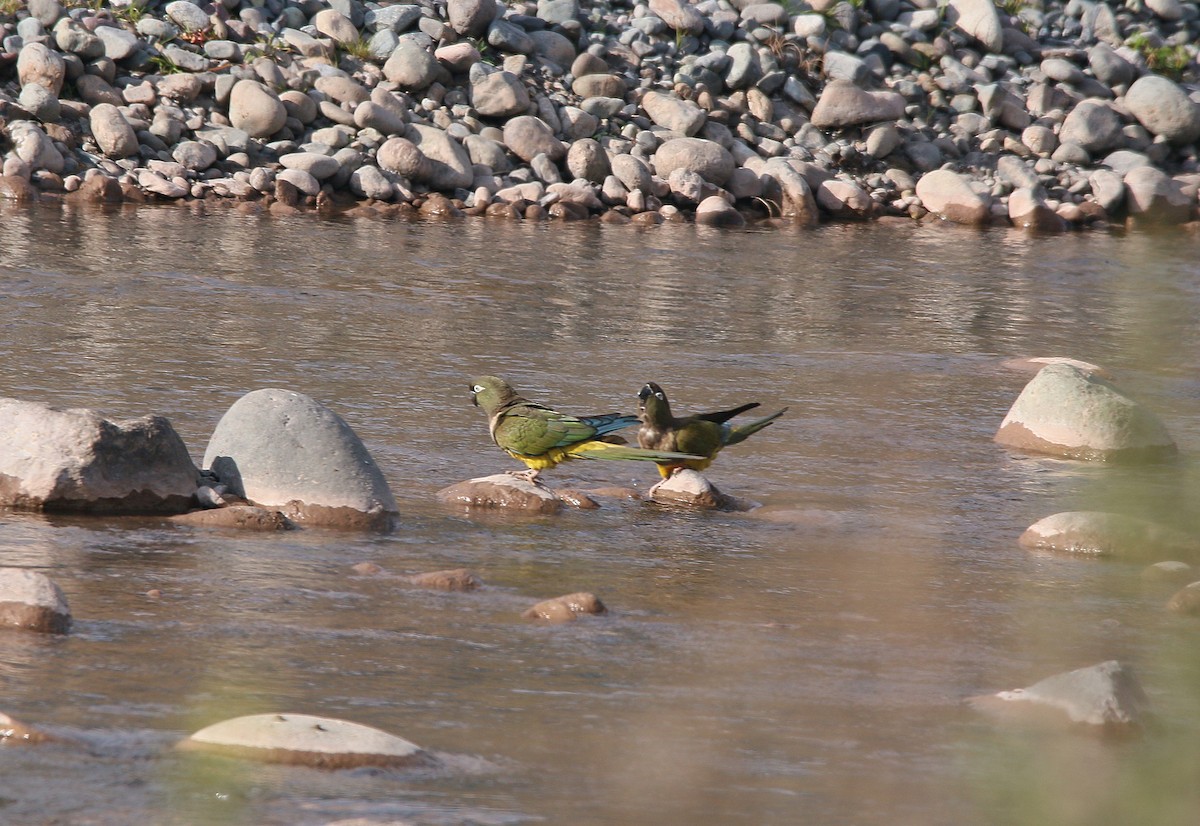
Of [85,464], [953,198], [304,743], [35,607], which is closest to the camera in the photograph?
[304,743]

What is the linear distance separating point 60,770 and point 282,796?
511 millimetres

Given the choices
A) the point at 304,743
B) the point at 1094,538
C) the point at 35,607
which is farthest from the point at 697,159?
the point at 304,743

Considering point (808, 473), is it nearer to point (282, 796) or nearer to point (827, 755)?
point (827, 755)

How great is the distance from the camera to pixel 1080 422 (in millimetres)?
7781

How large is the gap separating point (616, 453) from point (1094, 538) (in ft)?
6.28

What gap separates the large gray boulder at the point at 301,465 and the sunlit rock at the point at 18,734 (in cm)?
239

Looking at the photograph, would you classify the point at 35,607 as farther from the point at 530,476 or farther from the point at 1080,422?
the point at 1080,422

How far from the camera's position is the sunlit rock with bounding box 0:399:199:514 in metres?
5.85

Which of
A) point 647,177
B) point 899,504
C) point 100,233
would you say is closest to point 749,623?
point 899,504

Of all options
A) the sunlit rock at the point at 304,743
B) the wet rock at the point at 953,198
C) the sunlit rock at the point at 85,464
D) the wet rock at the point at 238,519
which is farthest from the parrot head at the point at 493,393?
the wet rock at the point at 953,198

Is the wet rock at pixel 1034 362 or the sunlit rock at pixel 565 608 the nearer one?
the sunlit rock at pixel 565 608

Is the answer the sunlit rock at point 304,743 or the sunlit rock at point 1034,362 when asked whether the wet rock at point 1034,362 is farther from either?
the sunlit rock at point 304,743

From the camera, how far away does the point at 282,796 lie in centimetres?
344

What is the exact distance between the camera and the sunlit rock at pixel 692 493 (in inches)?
261
